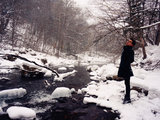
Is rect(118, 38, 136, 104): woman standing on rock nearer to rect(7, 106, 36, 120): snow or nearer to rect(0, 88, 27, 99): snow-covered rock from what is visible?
rect(7, 106, 36, 120): snow

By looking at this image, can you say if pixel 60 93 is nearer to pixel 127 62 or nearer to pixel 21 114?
pixel 21 114

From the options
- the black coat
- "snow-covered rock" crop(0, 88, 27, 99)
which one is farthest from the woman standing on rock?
"snow-covered rock" crop(0, 88, 27, 99)

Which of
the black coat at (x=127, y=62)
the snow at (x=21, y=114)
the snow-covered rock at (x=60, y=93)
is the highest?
the black coat at (x=127, y=62)

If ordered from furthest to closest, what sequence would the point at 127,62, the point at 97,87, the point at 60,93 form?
the point at 97,87, the point at 60,93, the point at 127,62

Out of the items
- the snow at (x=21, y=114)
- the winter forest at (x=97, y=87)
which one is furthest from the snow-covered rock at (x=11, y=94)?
the snow at (x=21, y=114)

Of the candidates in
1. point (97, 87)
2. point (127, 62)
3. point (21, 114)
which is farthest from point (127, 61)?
point (21, 114)

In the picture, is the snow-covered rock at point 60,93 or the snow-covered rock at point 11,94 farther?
the snow-covered rock at point 60,93

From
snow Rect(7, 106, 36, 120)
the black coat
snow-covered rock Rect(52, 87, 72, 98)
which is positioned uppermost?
the black coat

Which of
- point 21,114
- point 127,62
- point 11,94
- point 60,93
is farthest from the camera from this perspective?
point 60,93

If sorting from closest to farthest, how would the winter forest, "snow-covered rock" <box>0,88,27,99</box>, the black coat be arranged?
the winter forest, the black coat, "snow-covered rock" <box>0,88,27,99</box>

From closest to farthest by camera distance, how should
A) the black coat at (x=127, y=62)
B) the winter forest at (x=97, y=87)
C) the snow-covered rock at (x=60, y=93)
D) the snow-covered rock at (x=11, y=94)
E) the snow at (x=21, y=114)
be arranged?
the snow at (x=21, y=114)
the winter forest at (x=97, y=87)
the black coat at (x=127, y=62)
the snow-covered rock at (x=11, y=94)
the snow-covered rock at (x=60, y=93)

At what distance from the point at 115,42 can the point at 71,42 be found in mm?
26718

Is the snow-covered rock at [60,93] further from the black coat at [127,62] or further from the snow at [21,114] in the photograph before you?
the black coat at [127,62]

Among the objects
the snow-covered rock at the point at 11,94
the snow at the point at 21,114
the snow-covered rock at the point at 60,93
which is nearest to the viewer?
the snow at the point at 21,114
